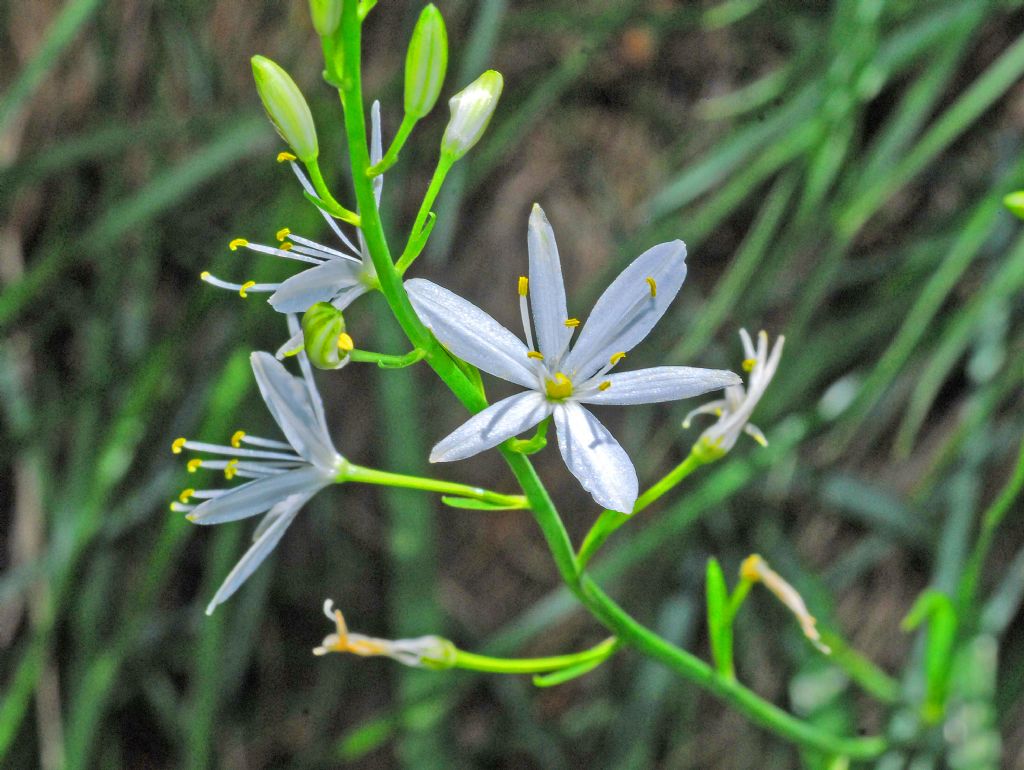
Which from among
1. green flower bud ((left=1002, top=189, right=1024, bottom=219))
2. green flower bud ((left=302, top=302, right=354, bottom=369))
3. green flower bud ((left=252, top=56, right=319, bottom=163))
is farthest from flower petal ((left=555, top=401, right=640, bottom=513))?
green flower bud ((left=1002, top=189, right=1024, bottom=219))

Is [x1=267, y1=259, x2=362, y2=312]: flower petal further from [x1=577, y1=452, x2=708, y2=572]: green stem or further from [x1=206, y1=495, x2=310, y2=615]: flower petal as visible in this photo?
[x1=577, y1=452, x2=708, y2=572]: green stem

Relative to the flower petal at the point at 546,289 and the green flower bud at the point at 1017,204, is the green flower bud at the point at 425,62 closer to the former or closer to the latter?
the flower petal at the point at 546,289

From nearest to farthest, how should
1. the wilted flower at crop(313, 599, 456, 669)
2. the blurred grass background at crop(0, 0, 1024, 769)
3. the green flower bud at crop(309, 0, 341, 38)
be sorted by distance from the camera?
the green flower bud at crop(309, 0, 341, 38) < the wilted flower at crop(313, 599, 456, 669) < the blurred grass background at crop(0, 0, 1024, 769)

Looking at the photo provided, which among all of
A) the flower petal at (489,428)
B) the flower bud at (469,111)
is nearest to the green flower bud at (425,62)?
the flower bud at (469,111)

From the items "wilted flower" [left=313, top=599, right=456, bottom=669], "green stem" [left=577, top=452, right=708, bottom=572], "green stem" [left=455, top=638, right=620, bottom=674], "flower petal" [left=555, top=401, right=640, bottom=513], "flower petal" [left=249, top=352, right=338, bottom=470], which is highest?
"flower petal" [left=249, top=352, right=338, bottom=470]

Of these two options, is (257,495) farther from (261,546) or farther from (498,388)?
(498,388)

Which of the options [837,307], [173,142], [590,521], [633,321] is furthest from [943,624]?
[173,142]

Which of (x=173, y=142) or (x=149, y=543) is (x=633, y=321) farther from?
(x=173, y=142)

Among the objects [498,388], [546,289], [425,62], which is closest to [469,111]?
[425,62]
